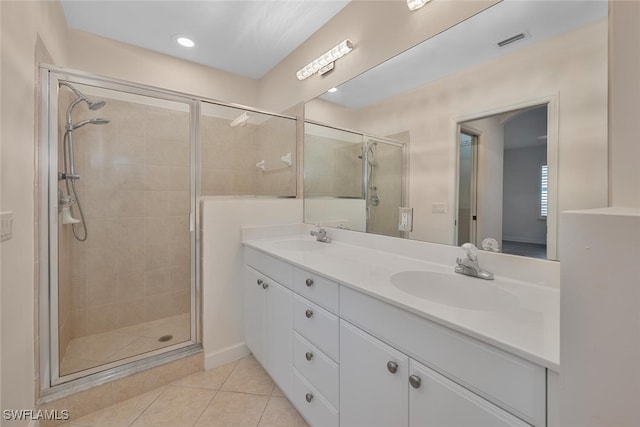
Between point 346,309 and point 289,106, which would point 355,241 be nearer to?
point 346,309

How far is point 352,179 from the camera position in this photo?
1826 millimetres

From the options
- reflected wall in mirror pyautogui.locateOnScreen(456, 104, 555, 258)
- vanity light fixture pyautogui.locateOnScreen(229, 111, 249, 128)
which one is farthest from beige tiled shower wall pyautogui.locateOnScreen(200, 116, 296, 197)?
reflected wall in mirror pyautogui.locateOnScreen(456, 104, 555, 258)

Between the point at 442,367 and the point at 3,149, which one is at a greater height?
the point at 3,149

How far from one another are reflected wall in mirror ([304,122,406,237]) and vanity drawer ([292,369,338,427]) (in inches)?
35.2

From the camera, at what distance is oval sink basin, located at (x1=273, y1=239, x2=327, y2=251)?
1803 mm

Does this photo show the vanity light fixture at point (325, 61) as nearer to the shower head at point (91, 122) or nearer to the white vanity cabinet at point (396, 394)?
the shower head at point (91, 122)

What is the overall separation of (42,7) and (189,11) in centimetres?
77

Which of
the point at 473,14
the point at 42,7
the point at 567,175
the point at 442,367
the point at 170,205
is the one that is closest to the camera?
the point at 442,367

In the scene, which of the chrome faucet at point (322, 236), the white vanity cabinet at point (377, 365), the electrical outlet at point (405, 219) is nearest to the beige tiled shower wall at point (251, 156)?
the chrome faucet at point (322, 236)

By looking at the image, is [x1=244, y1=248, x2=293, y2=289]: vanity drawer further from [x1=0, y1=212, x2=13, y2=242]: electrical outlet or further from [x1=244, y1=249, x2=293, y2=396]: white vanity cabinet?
[x1=0, y1=212, x2=13, y2=242]: electrical outlet

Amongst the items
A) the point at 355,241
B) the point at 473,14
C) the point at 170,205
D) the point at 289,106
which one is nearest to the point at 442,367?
the point at 355,241

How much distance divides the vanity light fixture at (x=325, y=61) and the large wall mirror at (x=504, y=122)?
1.17 feet

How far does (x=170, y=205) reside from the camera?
2.29m

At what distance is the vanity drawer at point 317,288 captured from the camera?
1056 mm
